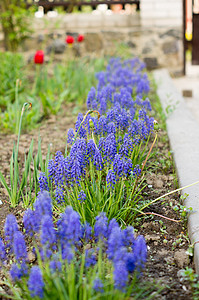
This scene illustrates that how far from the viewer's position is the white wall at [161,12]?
6395 mm

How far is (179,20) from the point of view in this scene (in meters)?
6.52

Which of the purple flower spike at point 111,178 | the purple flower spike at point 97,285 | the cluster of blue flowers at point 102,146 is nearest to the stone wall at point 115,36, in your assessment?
the cluster of blue flowers at point 102,146

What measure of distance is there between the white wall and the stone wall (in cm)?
2

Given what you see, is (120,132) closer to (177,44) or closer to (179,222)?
(179,222)

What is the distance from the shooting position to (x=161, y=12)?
650 cm

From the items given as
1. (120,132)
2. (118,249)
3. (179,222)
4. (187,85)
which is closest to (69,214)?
(118,249)

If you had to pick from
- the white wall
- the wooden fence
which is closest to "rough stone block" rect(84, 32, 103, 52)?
the wooden fence

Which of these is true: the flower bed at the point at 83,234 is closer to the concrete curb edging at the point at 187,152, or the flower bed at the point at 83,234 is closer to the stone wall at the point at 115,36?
the concrete curb edging at the point at 187,152

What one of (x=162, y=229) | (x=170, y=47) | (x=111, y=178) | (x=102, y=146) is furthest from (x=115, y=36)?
(x=111, y=178)

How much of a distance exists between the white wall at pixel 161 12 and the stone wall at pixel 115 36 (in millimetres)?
16

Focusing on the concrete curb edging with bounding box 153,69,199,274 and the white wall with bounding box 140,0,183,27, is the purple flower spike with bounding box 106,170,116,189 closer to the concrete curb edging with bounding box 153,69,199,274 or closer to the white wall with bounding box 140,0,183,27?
the concrete curb edging with bounding box 153,69,199,274

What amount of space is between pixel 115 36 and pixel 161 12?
0.85 m

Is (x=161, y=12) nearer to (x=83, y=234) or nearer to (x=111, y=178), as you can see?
(x=111, y=178)

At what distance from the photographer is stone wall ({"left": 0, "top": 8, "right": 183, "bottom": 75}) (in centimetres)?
662
